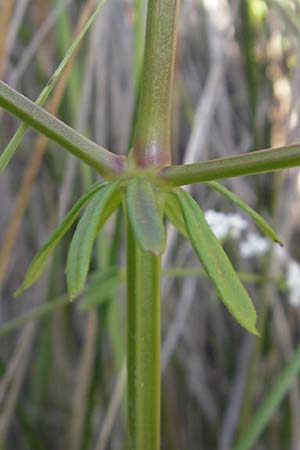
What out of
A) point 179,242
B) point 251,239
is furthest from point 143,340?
Answer: point 179,242

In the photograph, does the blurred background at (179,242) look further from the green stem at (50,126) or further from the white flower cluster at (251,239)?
the green stem at (50,126)

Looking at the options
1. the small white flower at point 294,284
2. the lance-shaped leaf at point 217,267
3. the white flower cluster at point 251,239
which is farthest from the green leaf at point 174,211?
the small white flower at point 294,284

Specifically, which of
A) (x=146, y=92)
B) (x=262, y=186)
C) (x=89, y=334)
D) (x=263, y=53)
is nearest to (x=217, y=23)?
(x=263, y=53)

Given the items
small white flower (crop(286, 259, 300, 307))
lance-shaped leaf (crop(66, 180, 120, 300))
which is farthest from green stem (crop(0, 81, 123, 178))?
small white flower (crop(286, 259, 300, 307))

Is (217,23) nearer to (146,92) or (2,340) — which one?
(2,340)

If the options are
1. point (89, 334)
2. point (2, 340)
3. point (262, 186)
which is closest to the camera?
point (89, 334)

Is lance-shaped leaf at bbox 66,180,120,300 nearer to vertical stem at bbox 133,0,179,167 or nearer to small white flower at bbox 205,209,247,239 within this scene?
vertical stem at bbox 133,0,179,167
